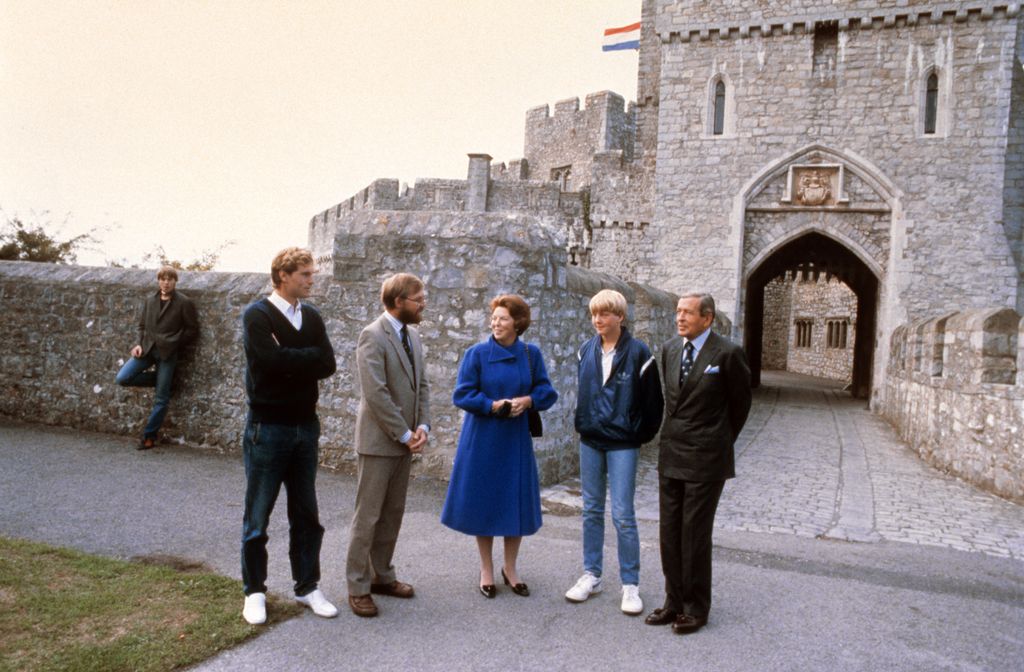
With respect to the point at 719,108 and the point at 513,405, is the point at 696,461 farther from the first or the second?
the point at 719,108

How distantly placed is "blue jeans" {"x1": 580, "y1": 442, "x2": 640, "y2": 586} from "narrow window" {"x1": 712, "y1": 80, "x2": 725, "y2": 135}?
48.1 ft

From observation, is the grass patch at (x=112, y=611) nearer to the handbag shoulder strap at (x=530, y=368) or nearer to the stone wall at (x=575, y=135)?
the handbag shoulder strap at (x=530, y=368)

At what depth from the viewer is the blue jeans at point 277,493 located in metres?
3.32

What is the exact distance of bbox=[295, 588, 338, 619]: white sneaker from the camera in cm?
337

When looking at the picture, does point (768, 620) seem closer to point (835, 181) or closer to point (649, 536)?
point (649, 536)

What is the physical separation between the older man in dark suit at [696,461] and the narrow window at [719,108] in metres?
14.5

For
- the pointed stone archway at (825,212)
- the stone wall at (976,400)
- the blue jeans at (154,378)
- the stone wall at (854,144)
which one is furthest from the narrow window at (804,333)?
the blue jeans at (154,378)

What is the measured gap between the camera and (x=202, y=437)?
22.3ft

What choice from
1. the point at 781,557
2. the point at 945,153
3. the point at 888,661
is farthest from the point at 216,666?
the point at 945,153

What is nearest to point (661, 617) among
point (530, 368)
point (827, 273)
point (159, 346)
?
point (530, 368)

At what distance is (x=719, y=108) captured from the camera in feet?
55.9

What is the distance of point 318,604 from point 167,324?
162 inches

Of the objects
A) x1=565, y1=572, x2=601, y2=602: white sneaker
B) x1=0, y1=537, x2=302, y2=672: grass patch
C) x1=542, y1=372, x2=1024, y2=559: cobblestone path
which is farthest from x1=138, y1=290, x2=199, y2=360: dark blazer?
x1=565, y1=572, x2=601, y2=602: white sneaker

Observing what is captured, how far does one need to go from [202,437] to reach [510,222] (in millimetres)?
3423
